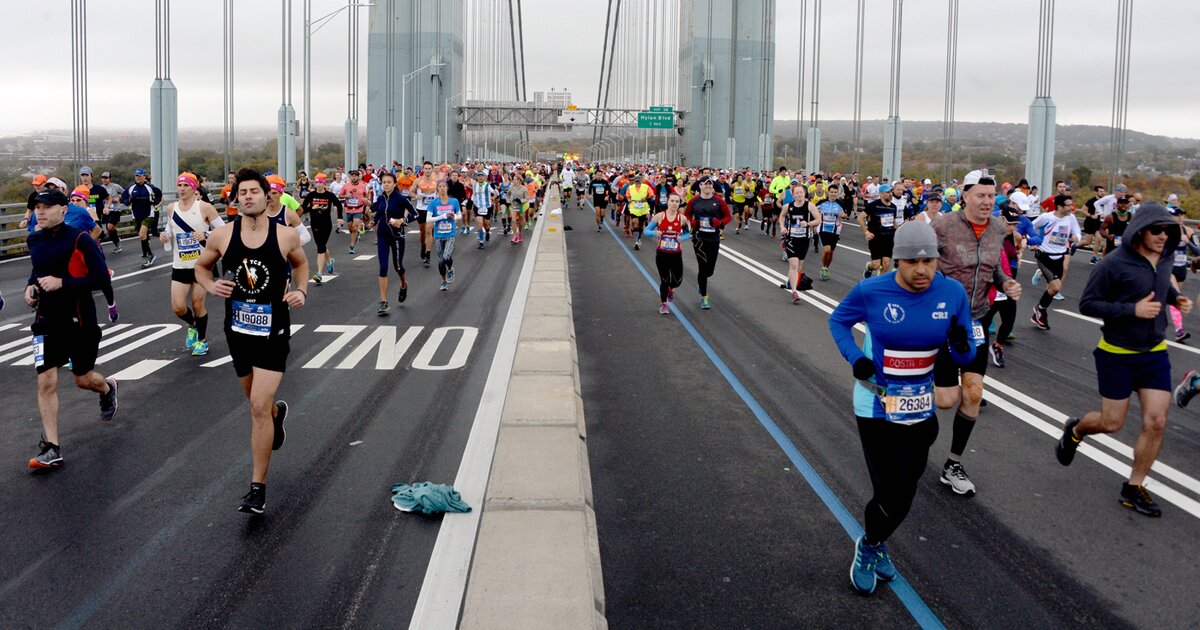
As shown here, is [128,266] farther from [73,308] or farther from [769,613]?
[769,613]

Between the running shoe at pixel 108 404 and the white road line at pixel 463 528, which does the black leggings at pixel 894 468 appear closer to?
the white road line at pixel 463 528

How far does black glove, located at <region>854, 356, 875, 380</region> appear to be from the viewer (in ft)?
15.2

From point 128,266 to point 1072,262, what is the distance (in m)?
21.9

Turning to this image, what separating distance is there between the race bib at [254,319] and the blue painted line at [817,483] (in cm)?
358

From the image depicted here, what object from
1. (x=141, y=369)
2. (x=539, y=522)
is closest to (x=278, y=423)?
(x=539, y=522)

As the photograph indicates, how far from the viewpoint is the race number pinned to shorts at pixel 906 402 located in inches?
191

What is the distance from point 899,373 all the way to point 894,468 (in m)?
0.46

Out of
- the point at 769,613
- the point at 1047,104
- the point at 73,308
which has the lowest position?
the point at 769,613

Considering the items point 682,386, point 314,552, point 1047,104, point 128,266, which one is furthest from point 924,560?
point 1047,104

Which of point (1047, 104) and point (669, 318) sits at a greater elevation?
point (1047, 104)

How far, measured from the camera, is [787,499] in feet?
20.7

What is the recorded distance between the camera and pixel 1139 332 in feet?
20.2

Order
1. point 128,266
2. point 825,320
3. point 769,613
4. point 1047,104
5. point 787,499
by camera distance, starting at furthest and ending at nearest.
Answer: point 1047,104, point 128,266, point 825,320, point 787,499, point 769,613

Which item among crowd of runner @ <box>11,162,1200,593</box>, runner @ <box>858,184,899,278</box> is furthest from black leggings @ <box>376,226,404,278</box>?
runner @ <box>858,184,899,278</box>
